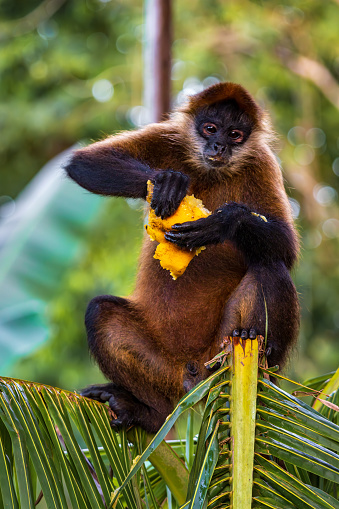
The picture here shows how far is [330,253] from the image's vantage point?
1501cm

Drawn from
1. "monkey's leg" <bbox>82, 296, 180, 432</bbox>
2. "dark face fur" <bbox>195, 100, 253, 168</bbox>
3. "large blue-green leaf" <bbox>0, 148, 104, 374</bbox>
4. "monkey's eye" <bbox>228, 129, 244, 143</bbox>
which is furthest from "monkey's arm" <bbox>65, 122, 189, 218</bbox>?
"large blue-green leaf" <bbox>0, 148, 104, 374</bbox>

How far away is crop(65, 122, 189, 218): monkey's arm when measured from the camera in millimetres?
4051

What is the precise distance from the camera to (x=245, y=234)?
12.1 feet

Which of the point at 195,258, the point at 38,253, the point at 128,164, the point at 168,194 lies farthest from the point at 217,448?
the point at 38,253

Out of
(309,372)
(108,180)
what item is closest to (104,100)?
(309,372)

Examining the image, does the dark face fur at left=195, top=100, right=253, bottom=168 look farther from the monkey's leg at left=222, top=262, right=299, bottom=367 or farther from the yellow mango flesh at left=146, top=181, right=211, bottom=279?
the monkey's leg at left=222, top=262, right=299, bottom=367

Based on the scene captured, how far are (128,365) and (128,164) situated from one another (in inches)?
50.6

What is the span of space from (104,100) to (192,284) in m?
12.1

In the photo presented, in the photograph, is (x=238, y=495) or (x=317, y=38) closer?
(x=238, y=495)

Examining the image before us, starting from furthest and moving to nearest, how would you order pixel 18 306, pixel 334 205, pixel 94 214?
pixel 334 205 < pixel 94 214 < pixel 18 306

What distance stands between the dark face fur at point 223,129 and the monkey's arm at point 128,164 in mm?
234

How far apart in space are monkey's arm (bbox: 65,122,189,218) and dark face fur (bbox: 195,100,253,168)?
234 millimetres

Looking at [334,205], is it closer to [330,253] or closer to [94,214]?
[330,253]

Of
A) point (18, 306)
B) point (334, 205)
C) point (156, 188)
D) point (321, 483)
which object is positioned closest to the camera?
point (321, 483)
